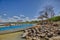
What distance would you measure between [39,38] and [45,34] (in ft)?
0.37

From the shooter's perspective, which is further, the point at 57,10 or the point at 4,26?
the point at 57,10

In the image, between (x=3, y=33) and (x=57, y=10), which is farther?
(x=57, y=10)

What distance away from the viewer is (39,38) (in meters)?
1.91

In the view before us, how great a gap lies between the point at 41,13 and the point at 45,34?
0.34m

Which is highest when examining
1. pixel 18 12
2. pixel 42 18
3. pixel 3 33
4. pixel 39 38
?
pixel 18 12

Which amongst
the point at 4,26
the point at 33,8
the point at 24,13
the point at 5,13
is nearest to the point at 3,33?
the point at 4,26

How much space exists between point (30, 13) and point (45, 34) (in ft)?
1.34

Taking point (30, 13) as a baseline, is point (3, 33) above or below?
below

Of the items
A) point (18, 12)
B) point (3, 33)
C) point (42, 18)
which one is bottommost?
point (3, 33)

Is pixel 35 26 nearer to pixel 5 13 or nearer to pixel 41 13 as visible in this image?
pixel 41 13

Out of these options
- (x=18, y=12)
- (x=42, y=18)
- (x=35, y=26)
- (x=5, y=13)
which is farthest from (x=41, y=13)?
(x=5, y=13)

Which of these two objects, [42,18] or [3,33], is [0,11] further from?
[42,18]

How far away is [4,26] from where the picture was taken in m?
1.90

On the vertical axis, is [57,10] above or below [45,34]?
above
